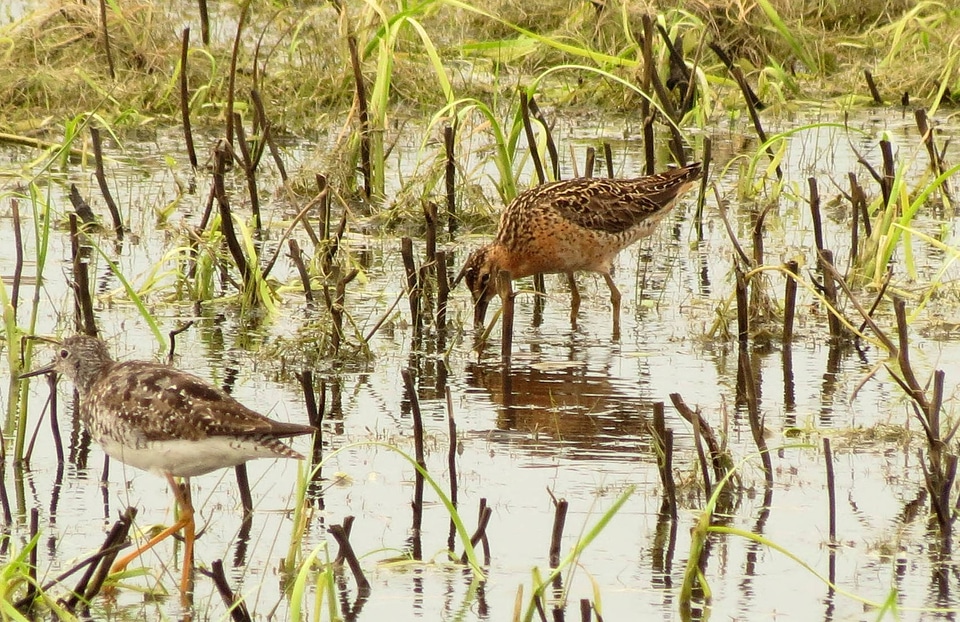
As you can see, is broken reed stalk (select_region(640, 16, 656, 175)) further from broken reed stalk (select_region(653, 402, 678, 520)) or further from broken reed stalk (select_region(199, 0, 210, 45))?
broken reed stalk (select_region(653, 402, 678, 520))

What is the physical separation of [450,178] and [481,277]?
1192 mm

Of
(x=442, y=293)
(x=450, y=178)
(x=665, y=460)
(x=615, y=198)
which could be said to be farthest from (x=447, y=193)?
(x=665, y=460)

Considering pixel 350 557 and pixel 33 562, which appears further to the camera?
pixel 33 562

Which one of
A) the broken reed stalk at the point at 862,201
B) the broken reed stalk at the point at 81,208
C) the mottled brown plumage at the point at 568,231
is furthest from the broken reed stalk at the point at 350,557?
the broken reed stalk at the point at 81,208

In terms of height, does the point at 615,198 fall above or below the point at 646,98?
below

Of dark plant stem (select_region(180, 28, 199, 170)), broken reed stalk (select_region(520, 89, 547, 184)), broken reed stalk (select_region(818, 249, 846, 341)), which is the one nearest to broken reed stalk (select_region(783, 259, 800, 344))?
broken reed stalk (select_region(818, 249, 846, 341))

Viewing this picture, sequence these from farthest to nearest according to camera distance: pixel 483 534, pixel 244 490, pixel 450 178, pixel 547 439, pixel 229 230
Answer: pixel 450 178, pixel 229 230, pixel 547 439, pixel 244 490, pixel 483 534

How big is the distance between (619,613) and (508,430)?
79.9 inches

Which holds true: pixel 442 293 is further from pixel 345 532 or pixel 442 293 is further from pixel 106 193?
pixel 345 532

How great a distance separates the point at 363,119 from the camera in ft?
34.9

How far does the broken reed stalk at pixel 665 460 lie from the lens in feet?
20.0

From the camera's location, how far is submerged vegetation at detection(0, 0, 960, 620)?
6.35m

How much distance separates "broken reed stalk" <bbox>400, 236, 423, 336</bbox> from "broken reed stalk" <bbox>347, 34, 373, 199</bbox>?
1.84 m

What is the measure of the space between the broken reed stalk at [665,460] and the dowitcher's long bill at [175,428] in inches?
51.4
